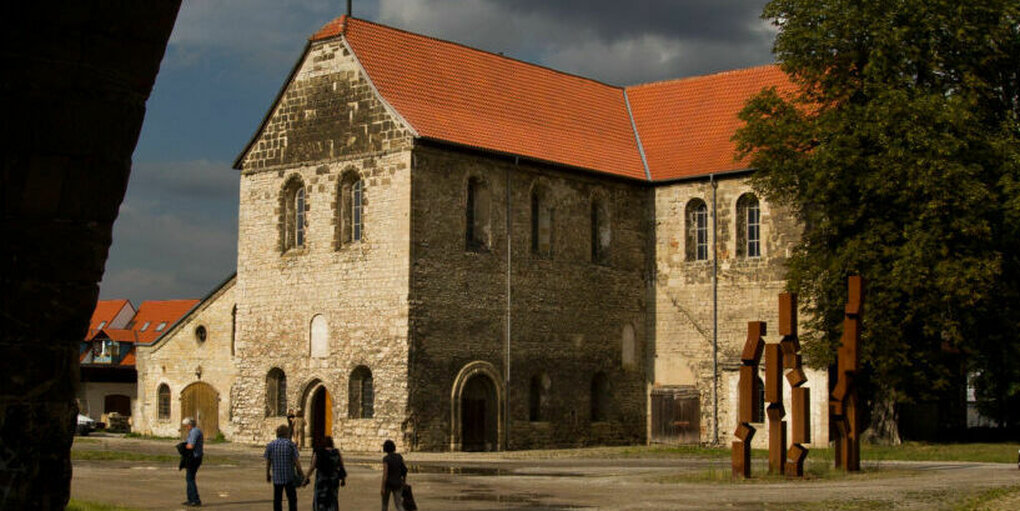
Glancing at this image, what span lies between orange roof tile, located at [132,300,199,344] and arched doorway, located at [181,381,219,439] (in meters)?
28.3

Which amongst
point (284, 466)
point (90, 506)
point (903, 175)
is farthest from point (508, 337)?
point (284, 466)

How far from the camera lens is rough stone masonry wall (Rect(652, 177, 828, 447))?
4197 cm

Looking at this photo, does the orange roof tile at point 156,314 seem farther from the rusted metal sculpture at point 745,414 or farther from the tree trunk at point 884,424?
the rusted metal sculpture at point 745,414

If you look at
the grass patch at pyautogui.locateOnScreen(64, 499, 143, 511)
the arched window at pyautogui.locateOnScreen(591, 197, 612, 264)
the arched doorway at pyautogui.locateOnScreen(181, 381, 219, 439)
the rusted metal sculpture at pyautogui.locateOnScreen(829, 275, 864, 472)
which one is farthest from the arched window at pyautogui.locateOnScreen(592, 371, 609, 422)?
the grass patch at pyautogui.locateOnScreen(64, 499, 143, 511)

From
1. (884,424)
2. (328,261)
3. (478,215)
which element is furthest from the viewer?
(478,215)

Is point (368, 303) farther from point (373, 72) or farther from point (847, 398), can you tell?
point (847, 398)

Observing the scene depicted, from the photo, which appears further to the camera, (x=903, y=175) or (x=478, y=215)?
(x=478, y=215)

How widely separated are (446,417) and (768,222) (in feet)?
39.1

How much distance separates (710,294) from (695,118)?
6729 mm

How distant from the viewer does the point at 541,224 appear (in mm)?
41812

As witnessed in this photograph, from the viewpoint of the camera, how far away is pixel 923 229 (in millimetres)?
36062

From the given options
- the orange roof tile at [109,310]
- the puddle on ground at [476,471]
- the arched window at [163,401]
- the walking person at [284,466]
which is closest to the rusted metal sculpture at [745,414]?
the puddle on ground at [476,471]

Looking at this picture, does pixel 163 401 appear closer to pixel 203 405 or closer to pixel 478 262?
pixel 203 405

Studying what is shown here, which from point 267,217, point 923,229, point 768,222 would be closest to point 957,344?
point 923,229
